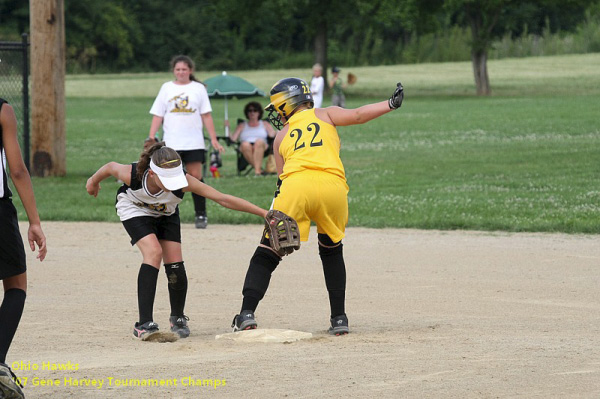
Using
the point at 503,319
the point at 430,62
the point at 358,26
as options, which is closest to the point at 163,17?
the point at 430,62

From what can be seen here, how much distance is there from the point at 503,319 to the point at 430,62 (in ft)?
218

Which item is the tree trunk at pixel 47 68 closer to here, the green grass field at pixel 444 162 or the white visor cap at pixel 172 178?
the green grass field at pixel 444 162

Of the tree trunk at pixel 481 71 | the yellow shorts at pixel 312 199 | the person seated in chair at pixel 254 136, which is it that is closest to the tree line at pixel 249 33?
the tree trunk at pixel 481 71

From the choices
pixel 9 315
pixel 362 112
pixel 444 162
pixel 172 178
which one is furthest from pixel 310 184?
pixel 444 162

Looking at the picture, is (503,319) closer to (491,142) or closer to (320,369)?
(320,369)

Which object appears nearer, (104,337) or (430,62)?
(104,337)

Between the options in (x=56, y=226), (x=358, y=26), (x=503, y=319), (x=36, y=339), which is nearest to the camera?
(x=36, y=339)

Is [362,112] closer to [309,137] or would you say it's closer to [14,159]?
[309,137]

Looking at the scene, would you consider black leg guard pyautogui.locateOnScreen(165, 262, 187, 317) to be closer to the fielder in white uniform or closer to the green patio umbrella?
the fielder in white uniform

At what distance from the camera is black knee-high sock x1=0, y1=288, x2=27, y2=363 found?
5.45m

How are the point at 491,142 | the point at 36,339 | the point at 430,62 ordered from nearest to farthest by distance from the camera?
the point at 36,339 → the point at 491,142 → the point at 430,62

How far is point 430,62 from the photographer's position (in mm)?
72750

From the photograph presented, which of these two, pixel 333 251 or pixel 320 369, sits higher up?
pixel 333 251

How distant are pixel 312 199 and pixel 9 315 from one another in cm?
212
